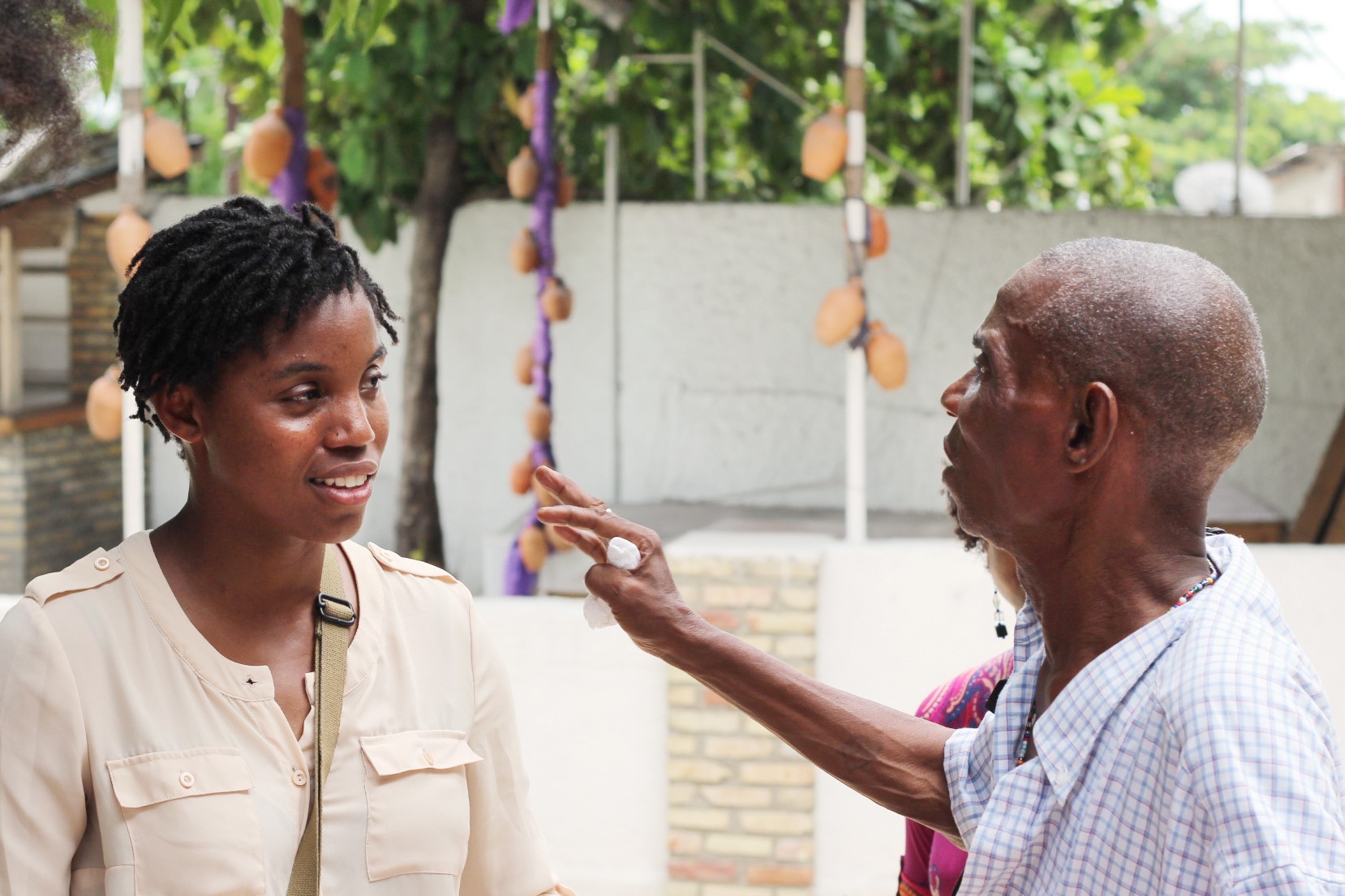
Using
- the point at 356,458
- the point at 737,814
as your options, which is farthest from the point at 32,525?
the point at 356,458

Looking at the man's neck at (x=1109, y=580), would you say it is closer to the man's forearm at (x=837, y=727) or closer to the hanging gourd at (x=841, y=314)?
the man's forearm at (x=837, y=727)

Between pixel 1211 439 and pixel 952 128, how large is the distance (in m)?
5.39

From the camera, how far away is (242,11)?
15.3ft

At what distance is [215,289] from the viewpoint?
1502 millimetres

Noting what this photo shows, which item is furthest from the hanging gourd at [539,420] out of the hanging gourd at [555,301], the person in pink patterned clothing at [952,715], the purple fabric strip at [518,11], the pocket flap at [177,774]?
the pocket flap at [177,774]

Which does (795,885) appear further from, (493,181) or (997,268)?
(493,181)

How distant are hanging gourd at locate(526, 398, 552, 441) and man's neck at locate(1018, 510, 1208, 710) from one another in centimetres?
365

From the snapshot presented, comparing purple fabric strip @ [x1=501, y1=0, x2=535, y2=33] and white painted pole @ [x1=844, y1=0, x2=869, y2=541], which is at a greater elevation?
purple fabric strip @ [x1=501, y1=0, x2=535, y2=33]

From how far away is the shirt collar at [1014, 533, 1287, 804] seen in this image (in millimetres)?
1289

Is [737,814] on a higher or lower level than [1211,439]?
lower

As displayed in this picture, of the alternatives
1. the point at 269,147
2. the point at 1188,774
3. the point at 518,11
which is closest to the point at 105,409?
the point at 269,147

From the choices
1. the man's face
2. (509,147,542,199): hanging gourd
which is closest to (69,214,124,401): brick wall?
(509,147,542,199): hanging gourd

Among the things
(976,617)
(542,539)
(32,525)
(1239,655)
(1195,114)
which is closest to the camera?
(1239,655)

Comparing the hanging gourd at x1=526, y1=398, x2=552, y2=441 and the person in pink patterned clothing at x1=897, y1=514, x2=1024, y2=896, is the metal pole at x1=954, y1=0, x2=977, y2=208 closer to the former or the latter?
the hanging gourd at x1=526, y1=398, x2=552, y2=441
